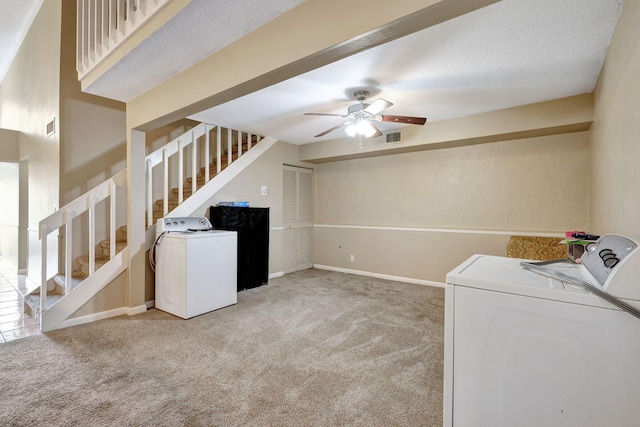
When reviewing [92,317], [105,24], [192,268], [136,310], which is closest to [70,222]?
[92,317]

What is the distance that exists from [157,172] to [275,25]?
3.62 meters

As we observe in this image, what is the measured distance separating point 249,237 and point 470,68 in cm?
342

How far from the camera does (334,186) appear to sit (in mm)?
5863

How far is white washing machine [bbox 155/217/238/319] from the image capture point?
3.28 metres

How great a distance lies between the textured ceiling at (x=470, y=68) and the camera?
195cm

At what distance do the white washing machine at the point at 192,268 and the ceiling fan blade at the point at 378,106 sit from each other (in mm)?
2167

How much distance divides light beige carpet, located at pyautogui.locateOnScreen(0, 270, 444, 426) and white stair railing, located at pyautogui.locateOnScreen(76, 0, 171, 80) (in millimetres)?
2498

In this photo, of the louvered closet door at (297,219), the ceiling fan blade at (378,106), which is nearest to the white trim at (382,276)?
the louvered closet door at (297,219)

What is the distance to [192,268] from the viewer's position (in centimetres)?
331

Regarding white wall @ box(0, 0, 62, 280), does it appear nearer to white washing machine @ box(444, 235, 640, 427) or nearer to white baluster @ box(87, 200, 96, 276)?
white baluster @ box(87, 200, 96, 276)

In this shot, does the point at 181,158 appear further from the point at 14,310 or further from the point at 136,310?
the point at 14,310

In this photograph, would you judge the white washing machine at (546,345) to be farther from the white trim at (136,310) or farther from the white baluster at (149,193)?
the white baluster at (149,193)

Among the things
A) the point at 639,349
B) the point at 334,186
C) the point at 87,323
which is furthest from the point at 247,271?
the point at 639,349

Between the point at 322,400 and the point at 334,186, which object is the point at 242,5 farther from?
the point at 334,186
